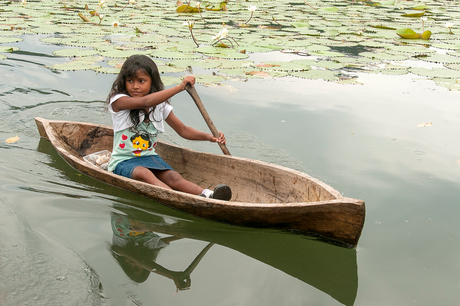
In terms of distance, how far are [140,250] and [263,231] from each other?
611 millimetres

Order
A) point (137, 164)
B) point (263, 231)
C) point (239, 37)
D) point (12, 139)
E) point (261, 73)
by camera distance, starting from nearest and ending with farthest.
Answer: point (263, 231) → point (137, 164) → point (12, 139) → point (261, 73) → point (239, 37)

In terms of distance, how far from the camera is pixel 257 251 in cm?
190

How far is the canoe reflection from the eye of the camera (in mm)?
1702

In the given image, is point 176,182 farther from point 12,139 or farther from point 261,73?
point 261,73

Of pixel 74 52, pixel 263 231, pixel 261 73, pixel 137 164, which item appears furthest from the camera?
pixel 74 52

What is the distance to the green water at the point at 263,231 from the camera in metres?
1.61

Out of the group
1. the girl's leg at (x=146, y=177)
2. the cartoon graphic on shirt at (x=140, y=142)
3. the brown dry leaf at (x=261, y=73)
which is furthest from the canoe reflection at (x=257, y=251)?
the brown dry leaf at (x=261, y=73)

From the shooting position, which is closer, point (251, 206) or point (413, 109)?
point (251, 206)

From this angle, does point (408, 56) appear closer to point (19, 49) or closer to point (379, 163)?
point (379, 163)

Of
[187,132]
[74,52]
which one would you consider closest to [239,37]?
[74,52]

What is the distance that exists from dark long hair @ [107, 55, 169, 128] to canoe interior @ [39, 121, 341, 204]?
46 cm

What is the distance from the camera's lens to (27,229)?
1.92m

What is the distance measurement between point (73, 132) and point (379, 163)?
232 centimetres

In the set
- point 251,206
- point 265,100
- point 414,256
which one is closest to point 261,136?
point 265,100
